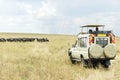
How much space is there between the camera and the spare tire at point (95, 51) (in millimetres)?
18297

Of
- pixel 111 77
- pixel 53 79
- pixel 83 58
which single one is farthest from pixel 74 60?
pixel 53 79

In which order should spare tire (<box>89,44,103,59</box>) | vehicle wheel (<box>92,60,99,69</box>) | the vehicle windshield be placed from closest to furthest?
1. spare tire (<box>89,44,103,59</box>)
2. the vehicle windshield
3. vehicle wheel (<box>92,60,99,69</box>)

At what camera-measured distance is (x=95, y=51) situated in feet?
60.1

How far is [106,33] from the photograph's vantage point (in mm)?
18875

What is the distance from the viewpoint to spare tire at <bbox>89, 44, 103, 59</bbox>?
720 inches

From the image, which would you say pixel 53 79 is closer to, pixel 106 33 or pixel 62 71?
pixel 62 71

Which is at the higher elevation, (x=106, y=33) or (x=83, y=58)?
(x=106, y=33)

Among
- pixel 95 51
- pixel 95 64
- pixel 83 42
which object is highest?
pixel 83 42

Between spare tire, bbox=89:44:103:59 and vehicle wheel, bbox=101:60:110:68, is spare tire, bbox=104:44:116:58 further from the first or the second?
vehicle wheel, bbox=101:60:110:68

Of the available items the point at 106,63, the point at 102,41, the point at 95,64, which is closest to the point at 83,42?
the point at 102,41

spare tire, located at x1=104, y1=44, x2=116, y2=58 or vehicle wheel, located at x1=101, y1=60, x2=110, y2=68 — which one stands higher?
spare tire, located at x1=104, y1=44, x2=116, y2=58

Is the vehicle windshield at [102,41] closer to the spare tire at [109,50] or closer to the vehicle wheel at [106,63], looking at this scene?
the spare tire at [109,50]

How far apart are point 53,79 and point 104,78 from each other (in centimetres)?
Result: 250

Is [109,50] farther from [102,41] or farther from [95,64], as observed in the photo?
[95,64]
